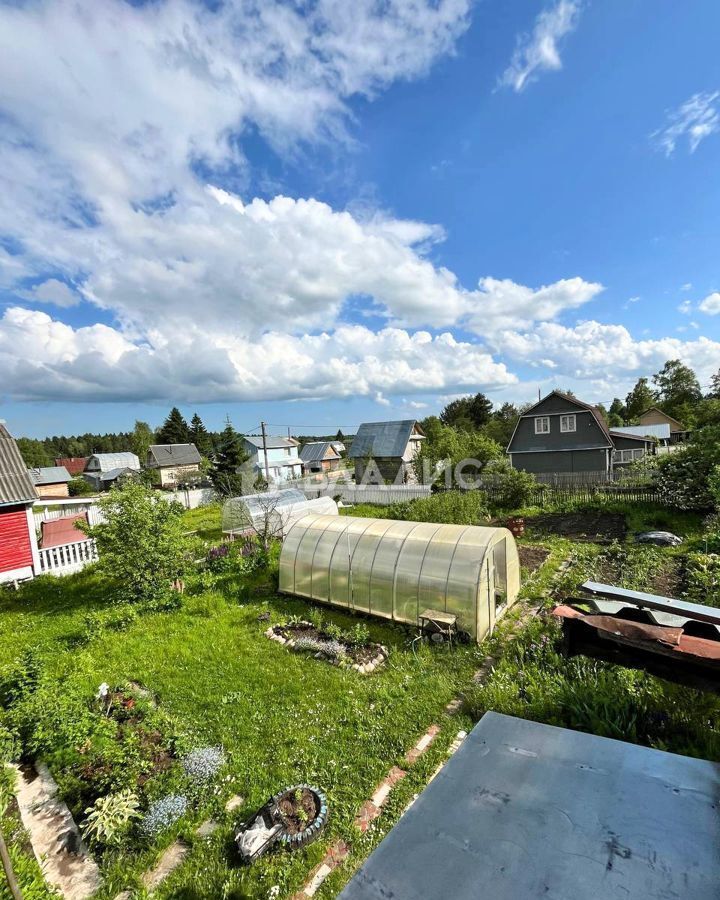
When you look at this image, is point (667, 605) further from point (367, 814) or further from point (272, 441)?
point (272, 441)

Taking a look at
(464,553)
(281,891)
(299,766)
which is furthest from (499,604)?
(281,891)

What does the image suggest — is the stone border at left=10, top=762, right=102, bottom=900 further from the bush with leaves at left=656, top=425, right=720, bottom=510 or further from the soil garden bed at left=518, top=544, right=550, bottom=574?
the bush with leaves at left=656, top=425, right=720, bottom=510

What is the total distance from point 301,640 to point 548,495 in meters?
15.0

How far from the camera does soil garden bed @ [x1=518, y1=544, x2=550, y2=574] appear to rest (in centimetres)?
1117

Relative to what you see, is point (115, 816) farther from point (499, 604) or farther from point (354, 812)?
point (499, 604)

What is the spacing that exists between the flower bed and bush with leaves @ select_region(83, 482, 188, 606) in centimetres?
355

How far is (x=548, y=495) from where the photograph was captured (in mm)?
18734

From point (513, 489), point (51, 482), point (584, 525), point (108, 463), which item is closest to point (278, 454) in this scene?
point (108, 463)

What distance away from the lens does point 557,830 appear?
72.1 inches

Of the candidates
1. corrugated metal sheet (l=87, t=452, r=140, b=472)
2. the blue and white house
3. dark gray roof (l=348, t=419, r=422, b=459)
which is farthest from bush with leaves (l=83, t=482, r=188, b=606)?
corrugated metal sheet (l=87, t=452, r=140, b=472)

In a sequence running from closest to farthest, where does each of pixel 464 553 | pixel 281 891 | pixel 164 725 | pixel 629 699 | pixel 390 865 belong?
pixel 390 865 → pixel 281 891 → pixel 629 699 → pixel 164 725 → pixel 464 553

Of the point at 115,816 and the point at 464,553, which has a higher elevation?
the point at 464,553

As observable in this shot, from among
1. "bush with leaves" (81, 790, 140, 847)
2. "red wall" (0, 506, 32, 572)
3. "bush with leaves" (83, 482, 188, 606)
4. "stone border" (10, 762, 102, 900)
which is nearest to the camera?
"stone border" (10, 762, 102, 900)

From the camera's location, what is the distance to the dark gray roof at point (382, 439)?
30.9 metres
